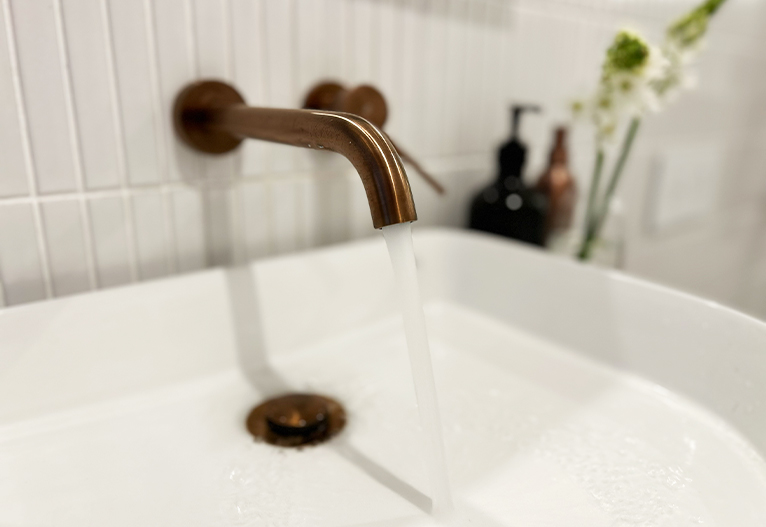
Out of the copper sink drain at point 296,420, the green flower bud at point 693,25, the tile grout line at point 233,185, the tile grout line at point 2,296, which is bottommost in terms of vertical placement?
the copper sink drain at point 296,420

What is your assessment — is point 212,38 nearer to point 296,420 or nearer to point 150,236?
point 150,236

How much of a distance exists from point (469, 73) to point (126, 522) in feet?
1.80

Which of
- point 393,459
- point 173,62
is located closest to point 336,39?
point 173,62

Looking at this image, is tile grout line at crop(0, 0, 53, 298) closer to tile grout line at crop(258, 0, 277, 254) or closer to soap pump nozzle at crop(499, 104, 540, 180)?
tile grout line at crop(258, 0, 277, 254)

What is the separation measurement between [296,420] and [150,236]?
0.19 m

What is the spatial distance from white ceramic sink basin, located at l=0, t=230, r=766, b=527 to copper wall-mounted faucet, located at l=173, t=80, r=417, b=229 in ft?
0.38

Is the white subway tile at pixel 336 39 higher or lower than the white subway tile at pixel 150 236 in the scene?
higher

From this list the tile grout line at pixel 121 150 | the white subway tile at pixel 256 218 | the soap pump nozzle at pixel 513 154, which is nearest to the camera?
the tile grout line at pixel 121 150

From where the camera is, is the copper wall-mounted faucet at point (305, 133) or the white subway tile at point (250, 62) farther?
the white subway tile at point (250, 62)

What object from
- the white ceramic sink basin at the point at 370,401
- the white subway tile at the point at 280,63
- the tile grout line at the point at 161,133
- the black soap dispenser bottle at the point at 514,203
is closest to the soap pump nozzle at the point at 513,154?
the black soap dispenser bottle at the point at 514,203

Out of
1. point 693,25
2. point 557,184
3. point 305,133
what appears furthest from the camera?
point 557,184

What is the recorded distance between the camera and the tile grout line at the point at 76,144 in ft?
1.21

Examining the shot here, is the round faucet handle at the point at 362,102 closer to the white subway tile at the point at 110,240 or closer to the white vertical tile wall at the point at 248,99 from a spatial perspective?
the white vertical tile wall at the point at 248,99

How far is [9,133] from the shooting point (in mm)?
363
